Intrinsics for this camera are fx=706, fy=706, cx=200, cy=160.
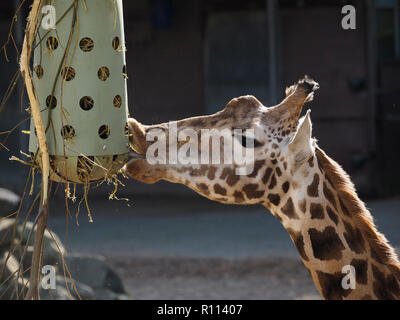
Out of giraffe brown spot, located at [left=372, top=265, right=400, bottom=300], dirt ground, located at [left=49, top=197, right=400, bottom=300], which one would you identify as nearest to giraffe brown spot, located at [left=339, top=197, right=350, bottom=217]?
giraffe brown spot, located at [left=372, top=265, right=400, bottom=300]

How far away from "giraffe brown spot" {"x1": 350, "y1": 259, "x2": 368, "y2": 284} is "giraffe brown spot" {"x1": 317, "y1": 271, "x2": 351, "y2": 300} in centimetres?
6

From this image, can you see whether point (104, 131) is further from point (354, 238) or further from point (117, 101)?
point (354, 238)

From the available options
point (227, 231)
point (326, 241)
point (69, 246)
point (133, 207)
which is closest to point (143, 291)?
point (69, 246)

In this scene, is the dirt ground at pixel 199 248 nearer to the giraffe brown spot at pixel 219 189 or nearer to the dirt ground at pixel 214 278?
the dirt ground at pixel 214 278

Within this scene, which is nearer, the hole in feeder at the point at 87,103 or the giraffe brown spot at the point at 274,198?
the hole in feeder at the point at 87,103

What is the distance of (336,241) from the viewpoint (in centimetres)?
259

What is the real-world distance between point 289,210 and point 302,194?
0.08m

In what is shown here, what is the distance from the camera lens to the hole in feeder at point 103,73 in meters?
2.32

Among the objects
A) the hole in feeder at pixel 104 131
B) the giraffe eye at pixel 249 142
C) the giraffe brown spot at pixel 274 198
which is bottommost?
the giraffe brown spot at pixel 274 198

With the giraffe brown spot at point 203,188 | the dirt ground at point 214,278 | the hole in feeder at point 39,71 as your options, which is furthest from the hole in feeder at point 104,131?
the dirt ground at point 214,278

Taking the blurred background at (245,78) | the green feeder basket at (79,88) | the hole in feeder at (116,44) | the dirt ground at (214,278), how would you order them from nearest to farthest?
the green feeder basket at (79,88)
the hole in feeder at (116,44)
the dirt ground at (214,278)
the blurred background at (245,78)

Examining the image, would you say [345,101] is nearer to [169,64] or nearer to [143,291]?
[169,64]

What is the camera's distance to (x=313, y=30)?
358 inches

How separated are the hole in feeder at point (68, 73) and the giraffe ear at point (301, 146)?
0.81m
